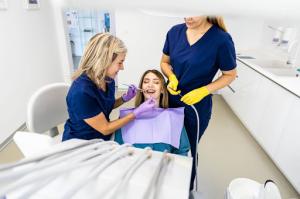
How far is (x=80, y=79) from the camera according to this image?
114 centimetres

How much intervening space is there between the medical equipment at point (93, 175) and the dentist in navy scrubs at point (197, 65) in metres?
0.81

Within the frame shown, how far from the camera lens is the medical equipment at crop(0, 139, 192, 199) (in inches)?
14.1

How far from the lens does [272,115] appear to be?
2127 mm

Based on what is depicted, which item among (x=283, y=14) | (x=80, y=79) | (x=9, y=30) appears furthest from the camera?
(x=9, y=30)

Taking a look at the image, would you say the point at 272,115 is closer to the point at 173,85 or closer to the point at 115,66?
the point at 173,85

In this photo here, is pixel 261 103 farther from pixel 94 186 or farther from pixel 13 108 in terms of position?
pixel 13 108

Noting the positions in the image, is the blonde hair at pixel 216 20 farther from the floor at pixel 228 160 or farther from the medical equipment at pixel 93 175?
the floor at pixel 228 160

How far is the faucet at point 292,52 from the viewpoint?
249 cm

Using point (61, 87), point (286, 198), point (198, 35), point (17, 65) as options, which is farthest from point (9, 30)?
point (286, 198)

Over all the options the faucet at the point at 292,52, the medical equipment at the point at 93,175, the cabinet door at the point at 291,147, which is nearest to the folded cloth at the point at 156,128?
the medical equipment at the point at 93,175

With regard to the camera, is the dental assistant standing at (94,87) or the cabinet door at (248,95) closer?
the dental assistant standing at (94,87)

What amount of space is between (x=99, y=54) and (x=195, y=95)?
602 mm

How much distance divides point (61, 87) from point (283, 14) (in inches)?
54.3

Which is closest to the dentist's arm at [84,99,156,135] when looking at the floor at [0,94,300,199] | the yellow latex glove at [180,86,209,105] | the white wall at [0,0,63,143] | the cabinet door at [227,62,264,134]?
the yellow latex glove at [180,86,209,105]
